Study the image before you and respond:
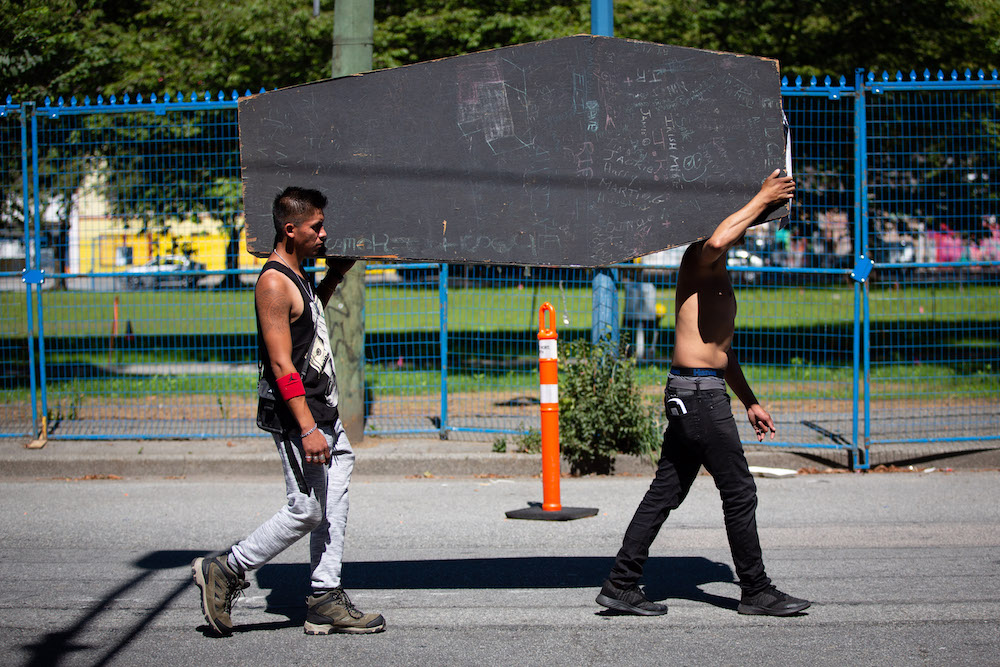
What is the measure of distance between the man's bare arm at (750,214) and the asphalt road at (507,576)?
177cm

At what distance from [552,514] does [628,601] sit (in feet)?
6.08

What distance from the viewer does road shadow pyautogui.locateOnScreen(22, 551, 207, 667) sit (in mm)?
4164

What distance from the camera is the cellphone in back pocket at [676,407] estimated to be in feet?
14.9

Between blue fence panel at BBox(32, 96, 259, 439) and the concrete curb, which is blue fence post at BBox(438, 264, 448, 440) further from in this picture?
blue fence panel at BBox(32, 96, 259, 439)

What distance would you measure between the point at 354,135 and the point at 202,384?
260 inches

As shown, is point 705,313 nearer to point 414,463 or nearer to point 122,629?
point 122,629

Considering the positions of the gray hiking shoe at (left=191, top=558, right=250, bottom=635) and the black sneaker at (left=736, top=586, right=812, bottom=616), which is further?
the black sneaker at (left=736, top=586, right=812, bottom=616)

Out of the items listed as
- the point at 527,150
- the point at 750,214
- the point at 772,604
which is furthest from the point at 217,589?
the point at 750,214

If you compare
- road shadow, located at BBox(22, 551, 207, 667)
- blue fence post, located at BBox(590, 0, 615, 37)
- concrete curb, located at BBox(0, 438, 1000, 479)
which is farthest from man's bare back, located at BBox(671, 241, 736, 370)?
blue fence post, located at BBox(590, 0, 615, 37)

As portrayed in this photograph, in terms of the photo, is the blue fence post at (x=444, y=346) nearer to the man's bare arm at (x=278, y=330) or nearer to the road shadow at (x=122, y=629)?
the road shadow at (x=122, y=629)

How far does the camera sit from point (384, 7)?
1808 centimetres

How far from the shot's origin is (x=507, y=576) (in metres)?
5.32

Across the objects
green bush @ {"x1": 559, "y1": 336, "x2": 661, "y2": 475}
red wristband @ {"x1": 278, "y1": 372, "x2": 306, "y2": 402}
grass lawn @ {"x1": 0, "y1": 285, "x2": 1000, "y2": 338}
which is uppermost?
grass lawn @ {"x1": 0, "y1": 285, "x2": 1000, "y2": 338}

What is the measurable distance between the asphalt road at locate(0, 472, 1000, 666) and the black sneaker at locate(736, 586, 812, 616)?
5cm
